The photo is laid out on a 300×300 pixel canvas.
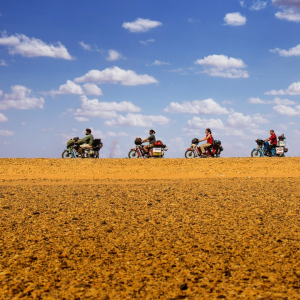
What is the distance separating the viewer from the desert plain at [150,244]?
4.84 m

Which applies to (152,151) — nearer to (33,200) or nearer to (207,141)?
(207,141)

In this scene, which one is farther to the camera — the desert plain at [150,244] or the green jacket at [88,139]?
the green jacket at [88,139]

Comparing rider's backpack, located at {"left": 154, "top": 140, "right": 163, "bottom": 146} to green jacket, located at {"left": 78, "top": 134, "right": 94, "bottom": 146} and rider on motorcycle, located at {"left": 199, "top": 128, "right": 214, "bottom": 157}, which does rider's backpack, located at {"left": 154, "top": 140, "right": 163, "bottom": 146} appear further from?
green jacket, located at {"left": 78, "top": 134, "right": 94, "bottom": 146}

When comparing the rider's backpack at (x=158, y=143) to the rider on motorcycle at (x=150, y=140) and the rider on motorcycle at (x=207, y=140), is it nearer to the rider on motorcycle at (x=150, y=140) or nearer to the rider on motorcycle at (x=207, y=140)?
the rider on motorcycle at (x=150, y=140)

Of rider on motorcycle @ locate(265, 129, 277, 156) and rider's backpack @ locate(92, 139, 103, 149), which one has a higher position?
rider on motorcycle @ locate(265, 129, 277, 156)

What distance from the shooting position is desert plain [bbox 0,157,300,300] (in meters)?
4.84

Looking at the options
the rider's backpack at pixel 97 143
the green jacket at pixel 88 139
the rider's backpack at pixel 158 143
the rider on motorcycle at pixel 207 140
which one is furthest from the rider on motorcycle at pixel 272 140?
the green jacket at pixel 88 139

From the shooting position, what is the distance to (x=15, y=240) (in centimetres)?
699

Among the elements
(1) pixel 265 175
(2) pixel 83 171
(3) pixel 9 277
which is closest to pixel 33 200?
(3) pixel 9 277

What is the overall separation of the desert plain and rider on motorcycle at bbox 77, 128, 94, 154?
13.5 metres

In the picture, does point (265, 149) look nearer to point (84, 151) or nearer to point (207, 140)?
point (207, 140)

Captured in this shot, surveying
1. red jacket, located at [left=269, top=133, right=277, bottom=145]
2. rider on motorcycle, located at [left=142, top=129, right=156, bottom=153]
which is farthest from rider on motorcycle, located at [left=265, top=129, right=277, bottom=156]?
rider on motorcycle, located at [left=142, top=129, right=156, bottom=153]

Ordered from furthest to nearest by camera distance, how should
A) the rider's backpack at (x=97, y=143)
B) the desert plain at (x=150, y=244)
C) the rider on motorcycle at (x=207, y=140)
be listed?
1. the rider's backpack at (x=97, y=143)
2. the rider on motorcycle at (x=207, y=140)
3. the desert plain at (x=150, y=244)

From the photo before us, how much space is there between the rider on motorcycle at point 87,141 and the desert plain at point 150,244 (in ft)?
44.3
